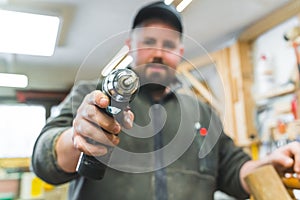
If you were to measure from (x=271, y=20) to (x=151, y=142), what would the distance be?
56.5 inches

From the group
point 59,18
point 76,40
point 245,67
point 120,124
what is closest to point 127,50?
point 120,124

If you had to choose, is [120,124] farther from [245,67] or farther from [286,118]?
[245,67]

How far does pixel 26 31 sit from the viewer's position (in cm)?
183

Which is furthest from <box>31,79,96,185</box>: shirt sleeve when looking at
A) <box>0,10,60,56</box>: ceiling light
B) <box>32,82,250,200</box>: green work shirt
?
<box>0,10,60,56</box>: ceiling light

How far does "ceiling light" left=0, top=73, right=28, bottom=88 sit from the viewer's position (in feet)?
8.99

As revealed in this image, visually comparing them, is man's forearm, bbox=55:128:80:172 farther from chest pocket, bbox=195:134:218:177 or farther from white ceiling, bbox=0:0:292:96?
white ceiling, bbox=0:0:292:96

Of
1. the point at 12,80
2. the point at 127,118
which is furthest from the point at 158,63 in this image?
the point at 12,80

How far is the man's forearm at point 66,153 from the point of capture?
46cm

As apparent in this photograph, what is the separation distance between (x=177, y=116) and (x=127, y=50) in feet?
1.05

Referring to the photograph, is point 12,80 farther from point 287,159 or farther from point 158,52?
point 287,159

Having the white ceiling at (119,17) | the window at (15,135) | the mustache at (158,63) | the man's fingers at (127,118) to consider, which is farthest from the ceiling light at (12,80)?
the man's fingers at (127,118)

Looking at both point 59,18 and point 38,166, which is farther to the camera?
point 59,18

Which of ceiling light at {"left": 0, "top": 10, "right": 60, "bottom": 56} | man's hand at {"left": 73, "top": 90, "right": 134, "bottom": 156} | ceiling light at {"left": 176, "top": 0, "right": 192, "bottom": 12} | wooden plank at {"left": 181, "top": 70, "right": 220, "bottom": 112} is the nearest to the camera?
man's hand at {"left": 73, "top": 90, "right": 134, "bottom": 156}

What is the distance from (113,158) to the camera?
1.39 feet
